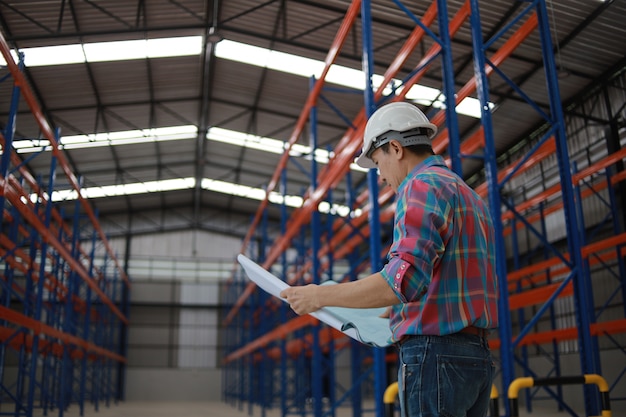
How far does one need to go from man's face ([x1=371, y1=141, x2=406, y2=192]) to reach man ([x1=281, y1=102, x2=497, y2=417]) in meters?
0.10

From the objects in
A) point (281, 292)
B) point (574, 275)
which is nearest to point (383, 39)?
point (574, 275)

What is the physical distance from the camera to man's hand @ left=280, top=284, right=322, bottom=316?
215 cm

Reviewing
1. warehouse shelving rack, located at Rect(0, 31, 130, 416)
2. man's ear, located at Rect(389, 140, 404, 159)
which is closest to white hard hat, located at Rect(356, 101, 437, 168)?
man's ear, located at Rect(389, 140, 404, 159)

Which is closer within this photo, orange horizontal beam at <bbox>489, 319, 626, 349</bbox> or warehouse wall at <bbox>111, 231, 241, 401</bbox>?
orange horizontal beam at <bbox>489, 319, 626, 349</bbox>

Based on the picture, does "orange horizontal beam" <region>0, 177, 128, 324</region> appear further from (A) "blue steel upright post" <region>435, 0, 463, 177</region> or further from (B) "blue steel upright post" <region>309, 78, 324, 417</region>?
(A) "blue steel upright post" <region>435, 0, 463, 177</region>

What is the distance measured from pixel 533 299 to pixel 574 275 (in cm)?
311

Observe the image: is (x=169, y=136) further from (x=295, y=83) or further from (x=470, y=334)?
(x=470, y=334)

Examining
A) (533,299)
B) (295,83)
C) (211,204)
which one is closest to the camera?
(533,299)

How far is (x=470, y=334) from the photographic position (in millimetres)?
1995

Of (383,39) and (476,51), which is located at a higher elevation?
(383,39)

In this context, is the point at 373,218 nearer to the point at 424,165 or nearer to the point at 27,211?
the point at 424,165

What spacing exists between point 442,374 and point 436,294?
27 centimetres

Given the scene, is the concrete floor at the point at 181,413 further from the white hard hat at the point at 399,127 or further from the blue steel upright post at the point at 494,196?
the white hard hat at the point at 399,127

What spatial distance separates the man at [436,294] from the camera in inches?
74.8
